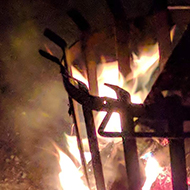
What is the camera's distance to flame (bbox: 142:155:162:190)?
5.24 ft

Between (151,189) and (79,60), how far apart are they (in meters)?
0.99

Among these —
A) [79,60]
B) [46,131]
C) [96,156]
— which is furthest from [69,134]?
[96,156]

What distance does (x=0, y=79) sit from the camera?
2.25 meters

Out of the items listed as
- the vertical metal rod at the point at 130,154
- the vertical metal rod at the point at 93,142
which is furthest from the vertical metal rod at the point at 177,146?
the vertical metal rod at the point at 93,142

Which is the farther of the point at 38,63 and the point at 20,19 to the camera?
the point at 38,63

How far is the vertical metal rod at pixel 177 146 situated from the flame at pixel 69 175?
2.91ft

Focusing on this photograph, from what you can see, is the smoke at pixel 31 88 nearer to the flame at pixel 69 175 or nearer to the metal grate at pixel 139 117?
the flame at pixel 69 175

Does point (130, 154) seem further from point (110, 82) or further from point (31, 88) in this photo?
point (31, 88)

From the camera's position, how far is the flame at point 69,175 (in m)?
1.77

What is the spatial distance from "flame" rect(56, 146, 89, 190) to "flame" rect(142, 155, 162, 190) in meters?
0.43

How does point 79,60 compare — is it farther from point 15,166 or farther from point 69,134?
point 15,166

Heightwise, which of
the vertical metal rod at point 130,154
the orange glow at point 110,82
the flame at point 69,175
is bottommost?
the flame at point 69,175

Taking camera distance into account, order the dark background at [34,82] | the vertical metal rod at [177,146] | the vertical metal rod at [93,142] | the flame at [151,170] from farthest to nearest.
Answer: the dark background at [34,82] < the flame at [151,170] < the vertical metal rod at [93,142] < the vertical metal rod at [177,146]

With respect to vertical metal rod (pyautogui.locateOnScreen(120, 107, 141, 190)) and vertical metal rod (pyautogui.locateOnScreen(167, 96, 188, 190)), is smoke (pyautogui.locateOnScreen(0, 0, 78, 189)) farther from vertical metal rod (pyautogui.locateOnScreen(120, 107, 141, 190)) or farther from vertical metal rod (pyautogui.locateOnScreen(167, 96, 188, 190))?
vertical metal rod (pyautogui.locateOnScreen(167, 96, 188, 190))
